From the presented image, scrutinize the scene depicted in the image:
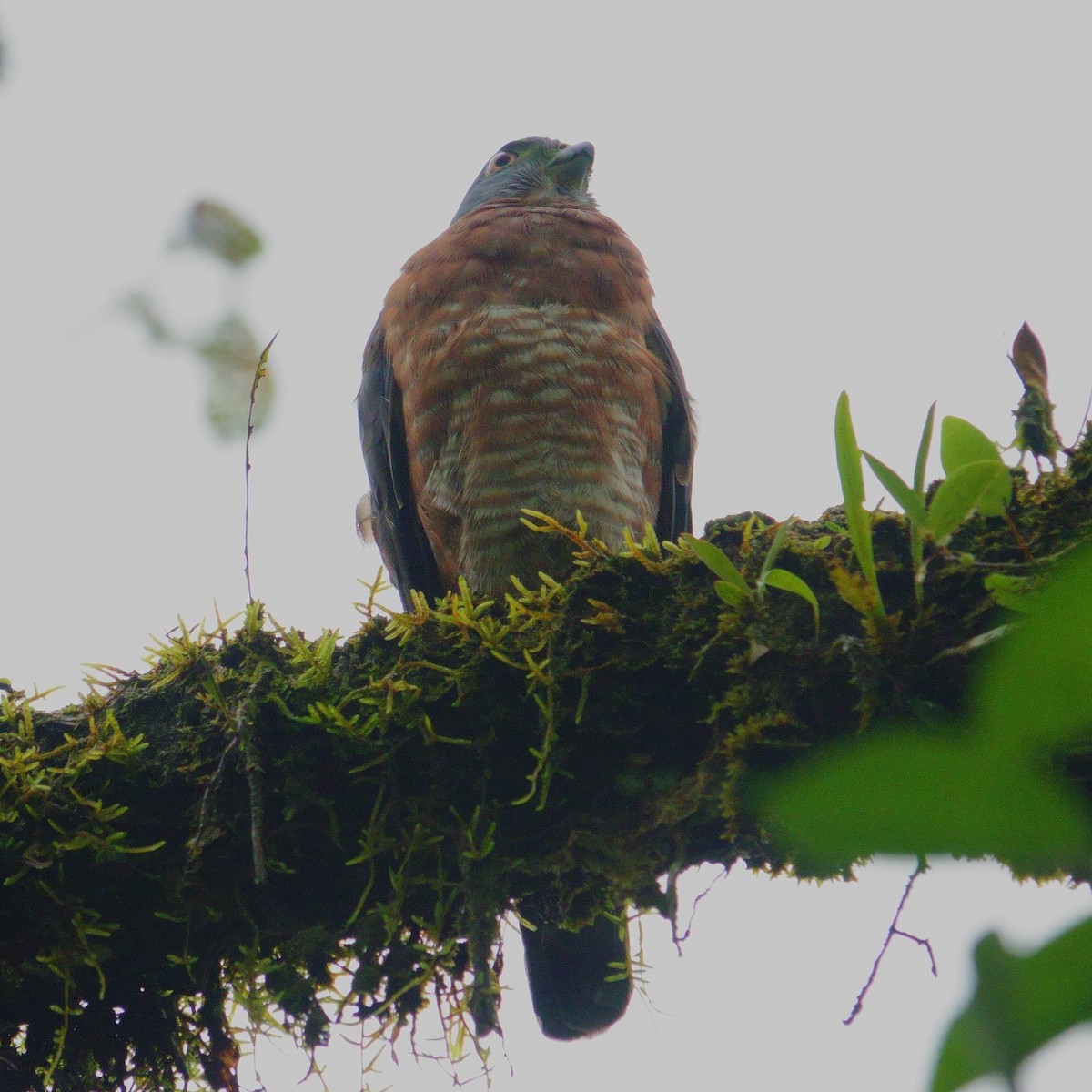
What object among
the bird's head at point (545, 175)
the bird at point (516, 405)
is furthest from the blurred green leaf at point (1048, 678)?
the bird's head at point (545, 175)

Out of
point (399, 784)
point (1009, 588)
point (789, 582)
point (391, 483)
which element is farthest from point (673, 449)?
point (1009, 588)

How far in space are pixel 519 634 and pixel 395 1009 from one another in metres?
0.80

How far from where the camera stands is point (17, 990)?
2.21 meters

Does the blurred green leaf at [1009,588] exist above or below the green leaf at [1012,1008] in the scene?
above

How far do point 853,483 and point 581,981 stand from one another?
153 centimetres

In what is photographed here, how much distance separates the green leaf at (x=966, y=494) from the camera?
157cm

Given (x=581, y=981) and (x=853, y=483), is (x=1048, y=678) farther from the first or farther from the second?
(x=581, y=981)

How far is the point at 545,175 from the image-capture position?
5.49 metres

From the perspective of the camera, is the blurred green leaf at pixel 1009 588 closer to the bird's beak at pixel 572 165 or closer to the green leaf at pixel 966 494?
the green leaf at pixel 966 494

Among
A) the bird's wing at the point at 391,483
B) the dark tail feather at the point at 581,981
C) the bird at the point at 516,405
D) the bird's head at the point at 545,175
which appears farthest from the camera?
the bird's head at the point at 545,175

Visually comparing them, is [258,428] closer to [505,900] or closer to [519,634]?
[519,634]

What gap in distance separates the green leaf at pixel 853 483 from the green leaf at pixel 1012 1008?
1.12 m

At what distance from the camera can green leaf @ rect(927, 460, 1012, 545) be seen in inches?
61.9

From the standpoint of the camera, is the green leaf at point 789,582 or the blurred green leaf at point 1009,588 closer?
the blurred green leaf at point 1009,588
